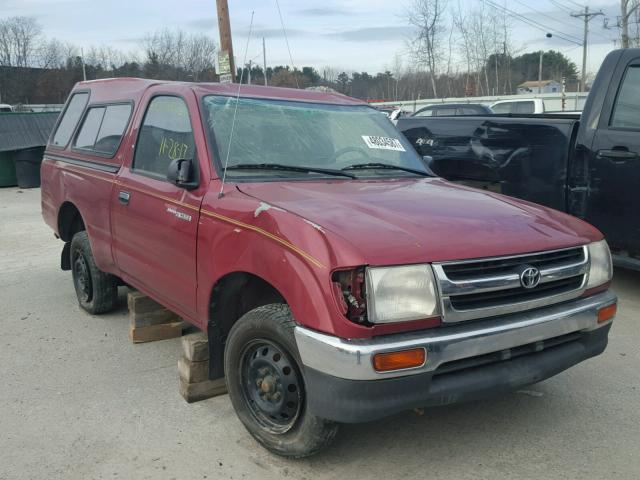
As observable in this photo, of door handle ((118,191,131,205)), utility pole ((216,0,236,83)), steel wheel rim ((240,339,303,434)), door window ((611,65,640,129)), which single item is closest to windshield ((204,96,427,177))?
door handle ((118,191,131,205))

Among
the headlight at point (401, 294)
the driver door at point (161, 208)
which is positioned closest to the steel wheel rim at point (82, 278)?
the driver door at point (161, 208)

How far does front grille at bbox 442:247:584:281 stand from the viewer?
2686mm

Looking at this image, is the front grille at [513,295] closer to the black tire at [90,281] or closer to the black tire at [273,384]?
the black tire at [273,384]

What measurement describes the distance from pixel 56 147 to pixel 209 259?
10.6 feet

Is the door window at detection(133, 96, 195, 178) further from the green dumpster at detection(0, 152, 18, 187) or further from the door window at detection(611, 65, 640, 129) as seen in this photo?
the green dumpster at detection(0, 152, 18, 187)

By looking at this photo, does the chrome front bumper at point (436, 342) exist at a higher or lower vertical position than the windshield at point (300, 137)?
lower

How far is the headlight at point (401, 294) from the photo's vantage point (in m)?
2.54

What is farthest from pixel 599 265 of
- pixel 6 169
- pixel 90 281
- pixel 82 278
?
pixel 6 169

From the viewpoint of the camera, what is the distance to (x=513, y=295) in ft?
9.34

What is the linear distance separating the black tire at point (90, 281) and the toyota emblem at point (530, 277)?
3.56 metres

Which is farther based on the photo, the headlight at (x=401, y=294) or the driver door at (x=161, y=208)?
the driver door at (x=161, y=208)

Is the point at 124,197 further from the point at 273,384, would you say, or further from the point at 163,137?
the point at 273,384

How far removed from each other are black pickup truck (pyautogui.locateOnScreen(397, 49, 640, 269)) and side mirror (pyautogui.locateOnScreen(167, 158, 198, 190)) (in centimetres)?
199

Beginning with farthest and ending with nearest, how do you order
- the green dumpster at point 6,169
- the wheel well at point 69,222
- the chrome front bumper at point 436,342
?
the green dumpster at point 6,169, the wheel well at point 69,222, the chrome front bumper at point 436,342
